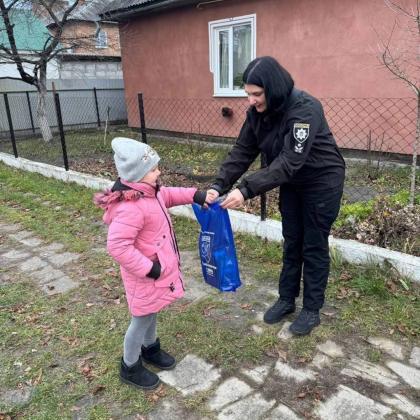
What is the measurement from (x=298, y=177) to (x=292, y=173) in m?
0.19

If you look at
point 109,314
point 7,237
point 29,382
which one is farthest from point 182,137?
point 29,382

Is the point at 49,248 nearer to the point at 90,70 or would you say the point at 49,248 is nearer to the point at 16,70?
the point at 16,70

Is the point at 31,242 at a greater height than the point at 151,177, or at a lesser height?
lesser

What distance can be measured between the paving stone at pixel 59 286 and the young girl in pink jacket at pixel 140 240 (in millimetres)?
1330

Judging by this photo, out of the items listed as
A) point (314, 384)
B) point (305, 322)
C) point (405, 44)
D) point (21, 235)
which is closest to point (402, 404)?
point (314, 384)

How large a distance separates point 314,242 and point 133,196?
3.80 feet

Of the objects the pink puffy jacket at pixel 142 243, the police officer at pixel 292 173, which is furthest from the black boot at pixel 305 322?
the pink puffy jacket at pixel 142 243

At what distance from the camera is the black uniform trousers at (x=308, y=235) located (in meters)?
2.44

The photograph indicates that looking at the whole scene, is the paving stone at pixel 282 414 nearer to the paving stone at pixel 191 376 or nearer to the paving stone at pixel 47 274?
the paving stone at pixel 191 376

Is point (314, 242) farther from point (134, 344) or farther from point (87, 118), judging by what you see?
point (87, 118)

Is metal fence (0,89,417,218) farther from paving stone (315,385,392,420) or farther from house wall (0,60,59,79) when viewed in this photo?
paving stone (315,385,392,420)

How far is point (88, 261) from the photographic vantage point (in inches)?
155

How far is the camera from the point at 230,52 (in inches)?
355

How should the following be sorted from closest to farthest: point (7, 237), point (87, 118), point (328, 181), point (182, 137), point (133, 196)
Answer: point (133, 196) < point (328, 181) < point (7, 237) < point (182, 137) < point (87, 118)
